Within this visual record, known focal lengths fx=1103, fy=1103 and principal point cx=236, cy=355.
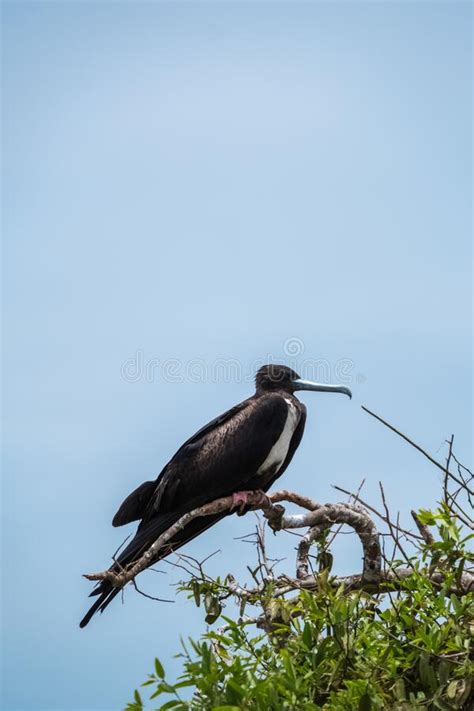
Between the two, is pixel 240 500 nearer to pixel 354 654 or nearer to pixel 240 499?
pixel 240 499

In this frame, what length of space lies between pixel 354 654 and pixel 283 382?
3790mm

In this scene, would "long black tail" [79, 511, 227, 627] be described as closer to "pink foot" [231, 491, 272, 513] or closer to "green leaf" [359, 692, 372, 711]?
"pink foot" [231, 491, 272, 513]

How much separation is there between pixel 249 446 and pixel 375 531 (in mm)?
1770

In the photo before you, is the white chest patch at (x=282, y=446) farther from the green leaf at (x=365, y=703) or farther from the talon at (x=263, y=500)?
the green leaf at (x=365, y=703)

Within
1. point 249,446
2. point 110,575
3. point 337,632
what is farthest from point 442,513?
point 249,446

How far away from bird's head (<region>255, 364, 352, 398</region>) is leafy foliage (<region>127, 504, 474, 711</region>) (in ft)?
10.7

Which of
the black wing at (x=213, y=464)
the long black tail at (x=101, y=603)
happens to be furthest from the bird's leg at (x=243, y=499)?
the long black tail at (x=101, y=603)

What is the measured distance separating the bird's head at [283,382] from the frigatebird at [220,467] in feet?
1.10

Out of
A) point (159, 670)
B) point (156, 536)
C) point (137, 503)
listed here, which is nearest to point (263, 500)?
point (156, 536)

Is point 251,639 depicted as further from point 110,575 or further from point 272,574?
point 110,575

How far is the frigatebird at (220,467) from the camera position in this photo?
7.21 m

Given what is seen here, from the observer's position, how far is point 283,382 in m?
8.28

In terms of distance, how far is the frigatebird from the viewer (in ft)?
23.7

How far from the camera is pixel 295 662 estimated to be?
181 inches
